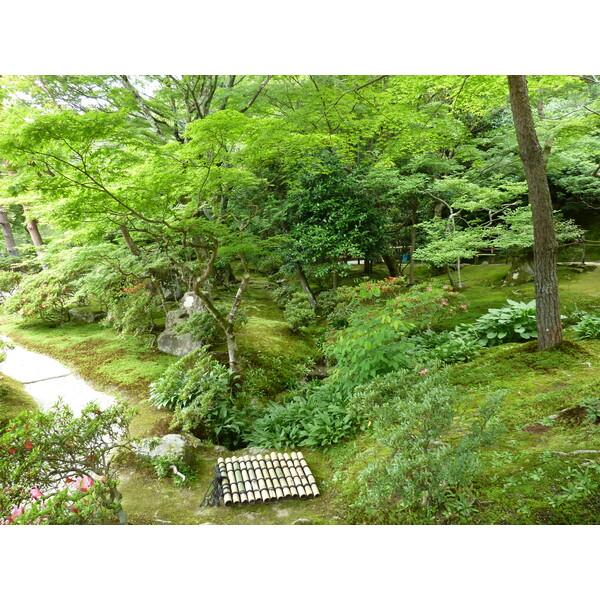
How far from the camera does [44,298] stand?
9.89 feet

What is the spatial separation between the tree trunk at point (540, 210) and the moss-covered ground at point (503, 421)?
32 cm

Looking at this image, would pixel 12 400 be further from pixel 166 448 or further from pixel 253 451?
pixel 253 451

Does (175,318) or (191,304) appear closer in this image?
(175,318)

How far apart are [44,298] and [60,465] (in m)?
1.69

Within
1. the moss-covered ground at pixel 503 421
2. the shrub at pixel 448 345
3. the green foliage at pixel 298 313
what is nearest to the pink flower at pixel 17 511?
the moss-covered ground at pixel 503 421

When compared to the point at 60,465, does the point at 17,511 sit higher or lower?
lower

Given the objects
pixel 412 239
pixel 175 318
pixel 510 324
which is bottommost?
pixel 510 324

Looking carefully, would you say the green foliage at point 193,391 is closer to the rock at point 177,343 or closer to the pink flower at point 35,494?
the rock at point 177,343

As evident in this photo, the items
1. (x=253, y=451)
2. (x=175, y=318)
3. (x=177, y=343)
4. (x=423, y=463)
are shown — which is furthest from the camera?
(x=175, y=318)

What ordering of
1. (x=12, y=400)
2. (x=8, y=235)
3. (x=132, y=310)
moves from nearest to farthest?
1. (x=12, y=400)
2. (x=8, y=235)
3. (x=132, y=310)

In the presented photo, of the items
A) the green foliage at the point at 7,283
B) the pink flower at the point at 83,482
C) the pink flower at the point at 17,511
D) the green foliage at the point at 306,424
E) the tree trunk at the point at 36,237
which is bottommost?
the green foliage at the point at 306,424

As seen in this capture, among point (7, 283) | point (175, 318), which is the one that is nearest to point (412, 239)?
point (175, 318)

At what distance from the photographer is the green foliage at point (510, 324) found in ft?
12.2
